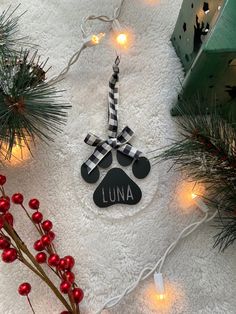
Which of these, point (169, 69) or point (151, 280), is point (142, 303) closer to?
point (151, 280)

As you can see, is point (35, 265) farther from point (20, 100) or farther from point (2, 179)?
point (20, 100)

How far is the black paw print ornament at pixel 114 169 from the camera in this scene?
83 centimetres

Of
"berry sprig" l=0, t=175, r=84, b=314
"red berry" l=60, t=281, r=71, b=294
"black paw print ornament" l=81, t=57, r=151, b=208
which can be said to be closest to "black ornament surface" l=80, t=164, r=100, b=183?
"black paw print ornament" l=81, t=57, r=151, b=208

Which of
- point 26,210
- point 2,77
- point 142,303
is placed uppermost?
point 2,77

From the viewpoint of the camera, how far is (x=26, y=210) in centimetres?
82

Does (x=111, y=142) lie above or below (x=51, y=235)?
above

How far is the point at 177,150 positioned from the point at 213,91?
15cm

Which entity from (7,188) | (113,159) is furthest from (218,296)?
(7,188)

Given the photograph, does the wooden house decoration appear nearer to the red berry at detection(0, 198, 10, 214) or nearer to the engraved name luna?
the engraved name luna

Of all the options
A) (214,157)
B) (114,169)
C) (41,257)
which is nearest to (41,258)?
(41,257)

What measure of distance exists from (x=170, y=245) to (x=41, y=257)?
0.24 metres

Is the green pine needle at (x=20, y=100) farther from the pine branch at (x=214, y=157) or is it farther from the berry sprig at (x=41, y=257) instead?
the pine branch at (x=214, y=157)

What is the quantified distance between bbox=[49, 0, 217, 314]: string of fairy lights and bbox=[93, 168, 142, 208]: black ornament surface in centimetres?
11

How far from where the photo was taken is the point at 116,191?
2.72 feet
